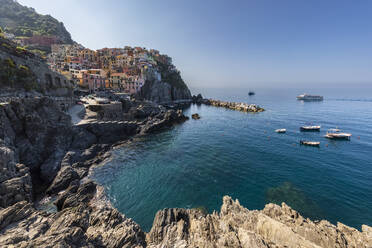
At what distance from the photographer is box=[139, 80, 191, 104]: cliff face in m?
85.7

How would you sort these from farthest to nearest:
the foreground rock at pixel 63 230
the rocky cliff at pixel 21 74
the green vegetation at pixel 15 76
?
the rocky cliff at pixel 21 74 → the green vegetation at pixel 15 76 → the foreground rock at pixel 63 230

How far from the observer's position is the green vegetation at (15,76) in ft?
98.2

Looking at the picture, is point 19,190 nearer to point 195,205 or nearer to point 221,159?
point 195,205

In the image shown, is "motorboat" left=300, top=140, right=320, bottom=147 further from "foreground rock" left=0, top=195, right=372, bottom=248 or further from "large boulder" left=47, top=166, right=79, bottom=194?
"large boulder" left=47, top=166, right=79, bottom=194

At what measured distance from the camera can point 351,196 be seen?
1906 centimetres

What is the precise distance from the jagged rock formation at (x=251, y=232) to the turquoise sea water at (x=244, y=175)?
174 inches

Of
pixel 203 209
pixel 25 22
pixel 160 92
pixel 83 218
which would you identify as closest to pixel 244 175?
pixel 203 209

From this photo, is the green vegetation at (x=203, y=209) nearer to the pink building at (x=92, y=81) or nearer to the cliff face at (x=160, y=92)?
the pink building at (x=92, y=81)

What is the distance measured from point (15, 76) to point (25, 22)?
145226mm

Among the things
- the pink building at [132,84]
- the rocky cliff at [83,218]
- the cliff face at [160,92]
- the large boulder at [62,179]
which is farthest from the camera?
the cliff face at [160,92]

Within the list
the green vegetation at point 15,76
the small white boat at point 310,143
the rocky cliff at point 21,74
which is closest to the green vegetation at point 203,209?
the small white boat at point 310,143

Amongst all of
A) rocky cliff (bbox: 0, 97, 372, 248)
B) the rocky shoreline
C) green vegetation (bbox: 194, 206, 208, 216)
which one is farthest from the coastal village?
green vegetation (bbox: 194, 206, 208, 216)

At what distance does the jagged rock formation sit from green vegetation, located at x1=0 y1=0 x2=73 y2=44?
155 metres

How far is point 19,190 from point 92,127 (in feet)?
76.2
